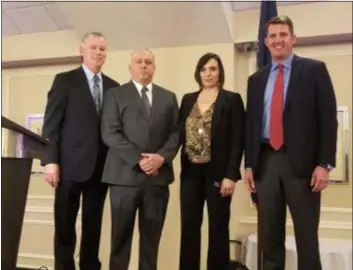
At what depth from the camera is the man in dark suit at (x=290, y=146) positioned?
1996 millimetres

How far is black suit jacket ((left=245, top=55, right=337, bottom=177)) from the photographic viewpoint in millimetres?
1995

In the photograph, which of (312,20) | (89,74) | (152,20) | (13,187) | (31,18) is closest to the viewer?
(13,187)

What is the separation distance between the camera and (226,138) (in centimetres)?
241

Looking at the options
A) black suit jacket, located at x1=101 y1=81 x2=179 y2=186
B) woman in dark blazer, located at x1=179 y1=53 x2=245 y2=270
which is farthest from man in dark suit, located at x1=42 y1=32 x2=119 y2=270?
woman in dark blazer, located at x1=179 y1=53 x2=245 y2=270

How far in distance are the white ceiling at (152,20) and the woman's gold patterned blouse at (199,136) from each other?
1191mm

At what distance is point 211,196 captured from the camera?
2.38 meters

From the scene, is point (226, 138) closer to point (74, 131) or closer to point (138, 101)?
point (138, 101)

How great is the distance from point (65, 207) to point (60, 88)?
2.15 feet

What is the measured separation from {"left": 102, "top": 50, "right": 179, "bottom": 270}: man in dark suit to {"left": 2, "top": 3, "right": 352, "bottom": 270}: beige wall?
45.6 inches

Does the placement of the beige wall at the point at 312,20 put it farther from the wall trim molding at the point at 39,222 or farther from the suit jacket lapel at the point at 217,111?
the wall trim molding at the point at 39,222

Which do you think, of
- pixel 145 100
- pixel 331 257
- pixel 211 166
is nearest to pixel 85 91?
pixel 145 100

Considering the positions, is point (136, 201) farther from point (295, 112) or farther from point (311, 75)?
point (311, 75)

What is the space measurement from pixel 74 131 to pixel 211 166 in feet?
2.52

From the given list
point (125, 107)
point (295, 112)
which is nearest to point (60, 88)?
point (125, 107)
